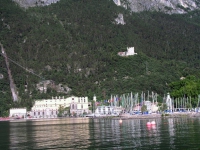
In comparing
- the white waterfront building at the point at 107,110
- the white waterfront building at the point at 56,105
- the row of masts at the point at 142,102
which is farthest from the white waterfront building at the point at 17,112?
the row of masts at the point at 142,102

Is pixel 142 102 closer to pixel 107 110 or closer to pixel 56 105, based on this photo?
pixel 107 110

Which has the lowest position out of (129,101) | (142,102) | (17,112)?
(17,112)

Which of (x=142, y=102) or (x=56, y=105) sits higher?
(x=56, y=105)

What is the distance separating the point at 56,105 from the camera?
189125mm

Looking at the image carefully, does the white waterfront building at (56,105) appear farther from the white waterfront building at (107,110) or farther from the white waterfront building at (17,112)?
the white waterfront building at (107,110)

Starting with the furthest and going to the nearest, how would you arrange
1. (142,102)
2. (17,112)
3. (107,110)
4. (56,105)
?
1. (56,105)
2. (17,112)
3. (107,110)
4. (142,102)

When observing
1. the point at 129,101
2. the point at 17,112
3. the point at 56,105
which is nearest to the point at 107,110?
the point at 129,101

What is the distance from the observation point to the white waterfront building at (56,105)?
600ft

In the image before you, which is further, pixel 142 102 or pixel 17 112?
pixel 17 112

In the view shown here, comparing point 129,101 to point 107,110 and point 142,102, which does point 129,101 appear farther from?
point 107,110

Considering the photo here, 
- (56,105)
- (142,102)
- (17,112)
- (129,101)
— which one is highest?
(129,101)

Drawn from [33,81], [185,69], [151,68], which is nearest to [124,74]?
[151,68]

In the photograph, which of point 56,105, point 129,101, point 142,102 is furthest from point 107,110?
point 56,105

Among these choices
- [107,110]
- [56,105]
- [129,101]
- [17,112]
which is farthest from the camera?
[56,105]
